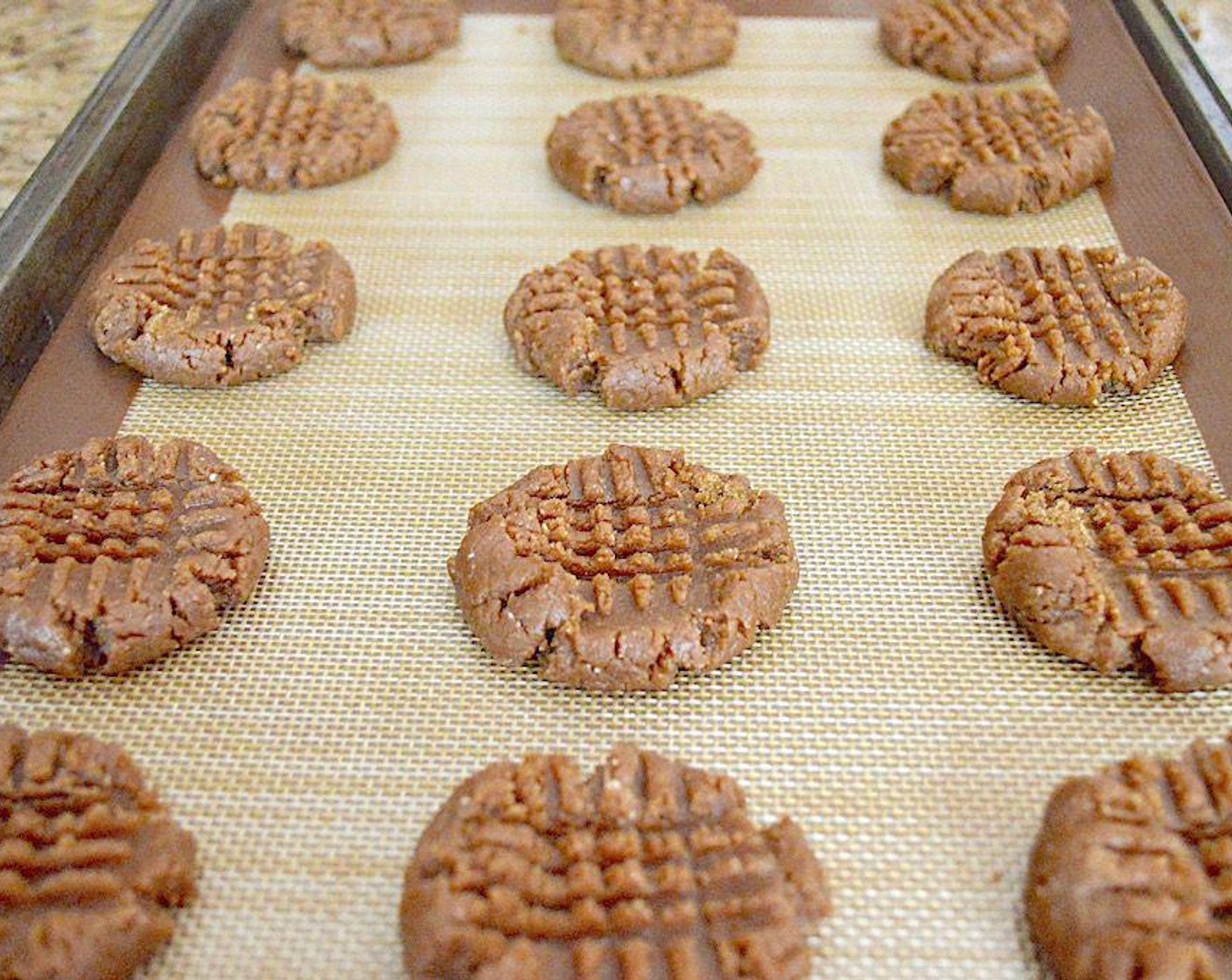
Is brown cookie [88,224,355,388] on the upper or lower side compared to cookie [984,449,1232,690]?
upper

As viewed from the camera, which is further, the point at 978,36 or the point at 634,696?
the point at 978,36

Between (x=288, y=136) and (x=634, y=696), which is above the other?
(x=288, y=136)

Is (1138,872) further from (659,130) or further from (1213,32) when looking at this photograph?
(1213,32)

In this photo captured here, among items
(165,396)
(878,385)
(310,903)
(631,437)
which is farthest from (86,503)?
(878,385)

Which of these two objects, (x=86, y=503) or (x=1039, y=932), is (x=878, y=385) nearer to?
(x=1039, y=932)

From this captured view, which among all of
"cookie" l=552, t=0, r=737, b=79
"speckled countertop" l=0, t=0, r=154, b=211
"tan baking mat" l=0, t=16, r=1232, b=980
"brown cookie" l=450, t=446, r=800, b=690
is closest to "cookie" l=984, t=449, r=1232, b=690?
"tan baking mat" l=0, t=16, r=1232, b=980

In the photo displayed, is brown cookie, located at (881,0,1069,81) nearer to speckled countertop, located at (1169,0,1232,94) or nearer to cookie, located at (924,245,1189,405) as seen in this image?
speckled countertop, located at (1169,0,1232,94)

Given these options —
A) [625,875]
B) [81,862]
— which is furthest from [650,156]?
[81,862]
